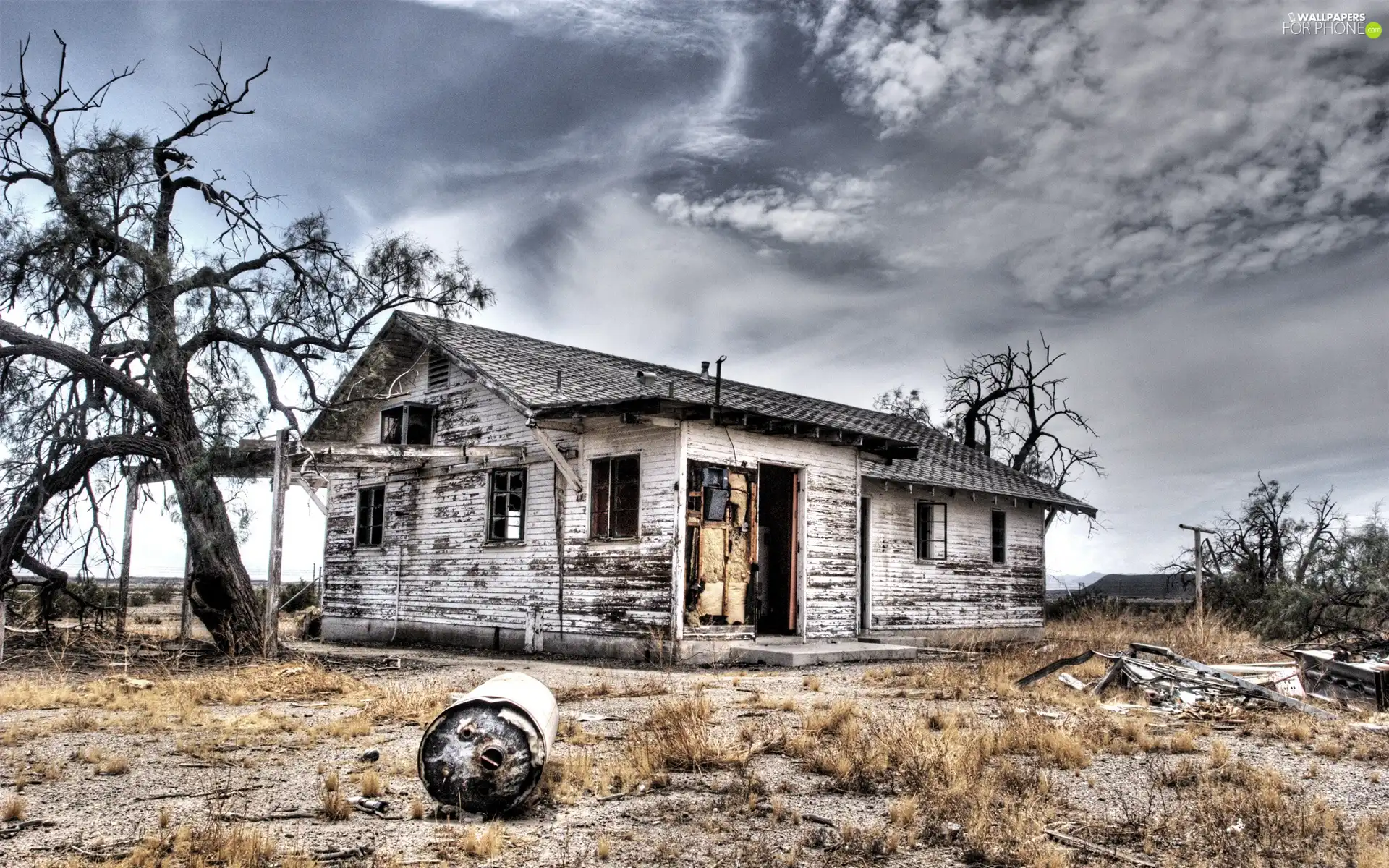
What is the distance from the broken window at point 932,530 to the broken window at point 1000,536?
2.15 m

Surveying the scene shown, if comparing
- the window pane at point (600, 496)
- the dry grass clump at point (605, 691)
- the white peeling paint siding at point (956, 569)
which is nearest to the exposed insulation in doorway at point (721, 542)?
the window pane at point (600, 496)

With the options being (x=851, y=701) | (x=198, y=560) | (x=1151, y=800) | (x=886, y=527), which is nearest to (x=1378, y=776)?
(x=1151, y=800)

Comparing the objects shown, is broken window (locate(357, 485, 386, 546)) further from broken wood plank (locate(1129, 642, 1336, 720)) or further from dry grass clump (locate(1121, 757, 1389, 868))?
dry grass clump (locate(1121, 757, 1389, 868))

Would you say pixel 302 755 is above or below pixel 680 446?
below

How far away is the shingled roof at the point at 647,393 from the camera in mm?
16547

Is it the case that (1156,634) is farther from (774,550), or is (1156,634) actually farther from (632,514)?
(632,514)

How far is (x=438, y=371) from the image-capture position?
65.1 ft

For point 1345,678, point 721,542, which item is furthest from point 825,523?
point 1345,678

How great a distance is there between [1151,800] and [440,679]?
28.2ft

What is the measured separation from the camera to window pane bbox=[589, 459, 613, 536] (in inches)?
624

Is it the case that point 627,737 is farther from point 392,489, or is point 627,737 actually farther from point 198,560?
point 392,489

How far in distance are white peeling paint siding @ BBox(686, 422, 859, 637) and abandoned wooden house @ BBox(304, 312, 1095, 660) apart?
38 mm

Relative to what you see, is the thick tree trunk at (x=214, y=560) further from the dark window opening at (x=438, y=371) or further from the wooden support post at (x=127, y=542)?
the dark window opening at (x=438, y=371)

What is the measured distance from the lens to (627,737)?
27.0 feet
